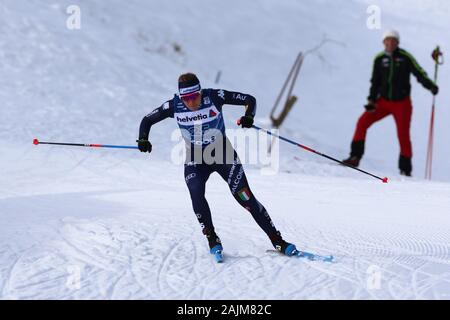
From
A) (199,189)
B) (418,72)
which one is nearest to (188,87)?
(199,189)

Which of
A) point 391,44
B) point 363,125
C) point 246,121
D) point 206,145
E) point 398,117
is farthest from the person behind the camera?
point 363,125

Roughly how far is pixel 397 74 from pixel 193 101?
6.20m

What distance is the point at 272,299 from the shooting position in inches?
166

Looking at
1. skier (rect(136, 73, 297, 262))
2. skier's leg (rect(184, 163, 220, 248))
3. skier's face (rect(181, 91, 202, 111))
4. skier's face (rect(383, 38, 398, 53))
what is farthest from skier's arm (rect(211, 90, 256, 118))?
skier's face (rect(383, 38, 398, 53))

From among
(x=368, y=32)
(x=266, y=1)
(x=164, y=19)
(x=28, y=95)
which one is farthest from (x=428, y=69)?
(x=28, y=95)

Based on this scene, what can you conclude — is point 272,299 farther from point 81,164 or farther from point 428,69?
point 428,69

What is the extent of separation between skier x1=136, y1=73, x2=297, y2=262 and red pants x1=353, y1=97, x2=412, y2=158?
5743 millimetres

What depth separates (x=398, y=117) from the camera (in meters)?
10.1

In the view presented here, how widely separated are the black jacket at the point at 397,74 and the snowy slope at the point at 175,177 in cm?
157

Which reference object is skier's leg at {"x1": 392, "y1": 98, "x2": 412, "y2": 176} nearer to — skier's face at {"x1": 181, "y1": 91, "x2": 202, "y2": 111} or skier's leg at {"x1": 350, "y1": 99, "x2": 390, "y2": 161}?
skier's leg at {"x1": 350, "y1": 99, "x2": 390, "y2": 161}

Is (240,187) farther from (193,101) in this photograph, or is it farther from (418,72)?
(418,72)

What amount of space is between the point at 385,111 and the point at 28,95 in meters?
7.57

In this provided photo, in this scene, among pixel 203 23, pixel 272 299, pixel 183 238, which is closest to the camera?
pixel 272 299

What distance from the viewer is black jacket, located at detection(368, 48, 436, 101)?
10.0m
